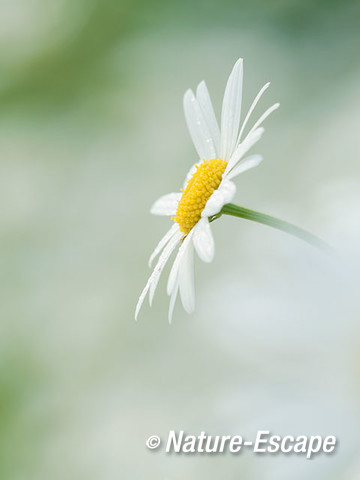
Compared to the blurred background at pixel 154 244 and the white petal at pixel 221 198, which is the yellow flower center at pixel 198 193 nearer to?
the white petal at pixel 221 198

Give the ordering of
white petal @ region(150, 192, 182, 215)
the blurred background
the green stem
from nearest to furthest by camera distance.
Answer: the green stem → white petal @ region(150, 192, 182, 215) → the blurred background

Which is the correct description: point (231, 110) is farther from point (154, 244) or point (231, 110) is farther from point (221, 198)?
point (154, 244)

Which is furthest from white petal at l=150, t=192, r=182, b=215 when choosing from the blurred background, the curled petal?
the blurred background

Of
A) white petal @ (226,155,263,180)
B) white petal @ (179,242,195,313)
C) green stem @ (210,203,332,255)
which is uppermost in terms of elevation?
white petal @ (226,155,263,180)

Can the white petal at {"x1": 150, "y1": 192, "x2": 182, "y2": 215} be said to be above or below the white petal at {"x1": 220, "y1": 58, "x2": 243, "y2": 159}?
below

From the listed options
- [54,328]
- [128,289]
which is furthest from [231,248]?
[54,328]

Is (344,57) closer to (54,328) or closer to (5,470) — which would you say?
(54,328)

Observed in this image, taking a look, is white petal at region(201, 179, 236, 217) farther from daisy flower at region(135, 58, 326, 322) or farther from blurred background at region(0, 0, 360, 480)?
blurred background at region(0, 0, 360, 480)
